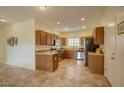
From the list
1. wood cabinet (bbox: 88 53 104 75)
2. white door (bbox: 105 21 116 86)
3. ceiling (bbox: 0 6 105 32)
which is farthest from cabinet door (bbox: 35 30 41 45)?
white door (bbox: 105 21 116 86)

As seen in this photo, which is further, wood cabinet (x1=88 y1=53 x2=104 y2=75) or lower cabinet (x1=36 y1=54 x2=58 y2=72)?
lower cabinet (x1=36 y1=54 x2=58 y2=72)

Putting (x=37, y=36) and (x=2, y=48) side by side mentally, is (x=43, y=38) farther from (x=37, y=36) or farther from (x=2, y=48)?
(x=2, y=48)

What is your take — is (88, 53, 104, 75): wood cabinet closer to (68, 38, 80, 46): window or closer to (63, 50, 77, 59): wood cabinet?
(63, 50, 77, 59): wood cabinet

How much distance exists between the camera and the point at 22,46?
654 centimetres

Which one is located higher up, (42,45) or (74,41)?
(74,41)

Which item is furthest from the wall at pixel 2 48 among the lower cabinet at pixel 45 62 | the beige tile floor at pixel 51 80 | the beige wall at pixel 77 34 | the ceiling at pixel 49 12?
the beige wall at pixel 77 34

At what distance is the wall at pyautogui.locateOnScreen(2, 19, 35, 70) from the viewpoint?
6051 mm

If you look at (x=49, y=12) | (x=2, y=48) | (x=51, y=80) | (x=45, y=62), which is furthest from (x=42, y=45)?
(x=51, y=80)

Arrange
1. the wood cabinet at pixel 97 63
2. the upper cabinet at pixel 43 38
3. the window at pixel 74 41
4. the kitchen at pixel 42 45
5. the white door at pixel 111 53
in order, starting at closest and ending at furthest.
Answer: the white door at pixel 111 53, the kitchen at pixel 42 45, the wood cabinet at pixel 97 63, the upper cabinet at pixel 43 38, the window at pixel 74 41

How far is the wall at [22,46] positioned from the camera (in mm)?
6051

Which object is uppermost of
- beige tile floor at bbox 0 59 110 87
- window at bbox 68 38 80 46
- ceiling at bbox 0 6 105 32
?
ceiling at bbox 0 6 105 32

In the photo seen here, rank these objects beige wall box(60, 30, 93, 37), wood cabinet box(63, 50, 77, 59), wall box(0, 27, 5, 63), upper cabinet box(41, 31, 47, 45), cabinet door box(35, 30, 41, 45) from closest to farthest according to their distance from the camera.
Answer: cabinet door box(35, 30, 41, 45) → upper cabinet box(41, 31, 47, 45) → wall box(0, 27, 5, 63) → wood cabinet box(63, 50, 77, 59) → beige wall box(60, 30, 93, 37)

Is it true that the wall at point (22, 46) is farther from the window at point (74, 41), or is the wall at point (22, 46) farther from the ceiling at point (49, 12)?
the window at point (74, 41)
